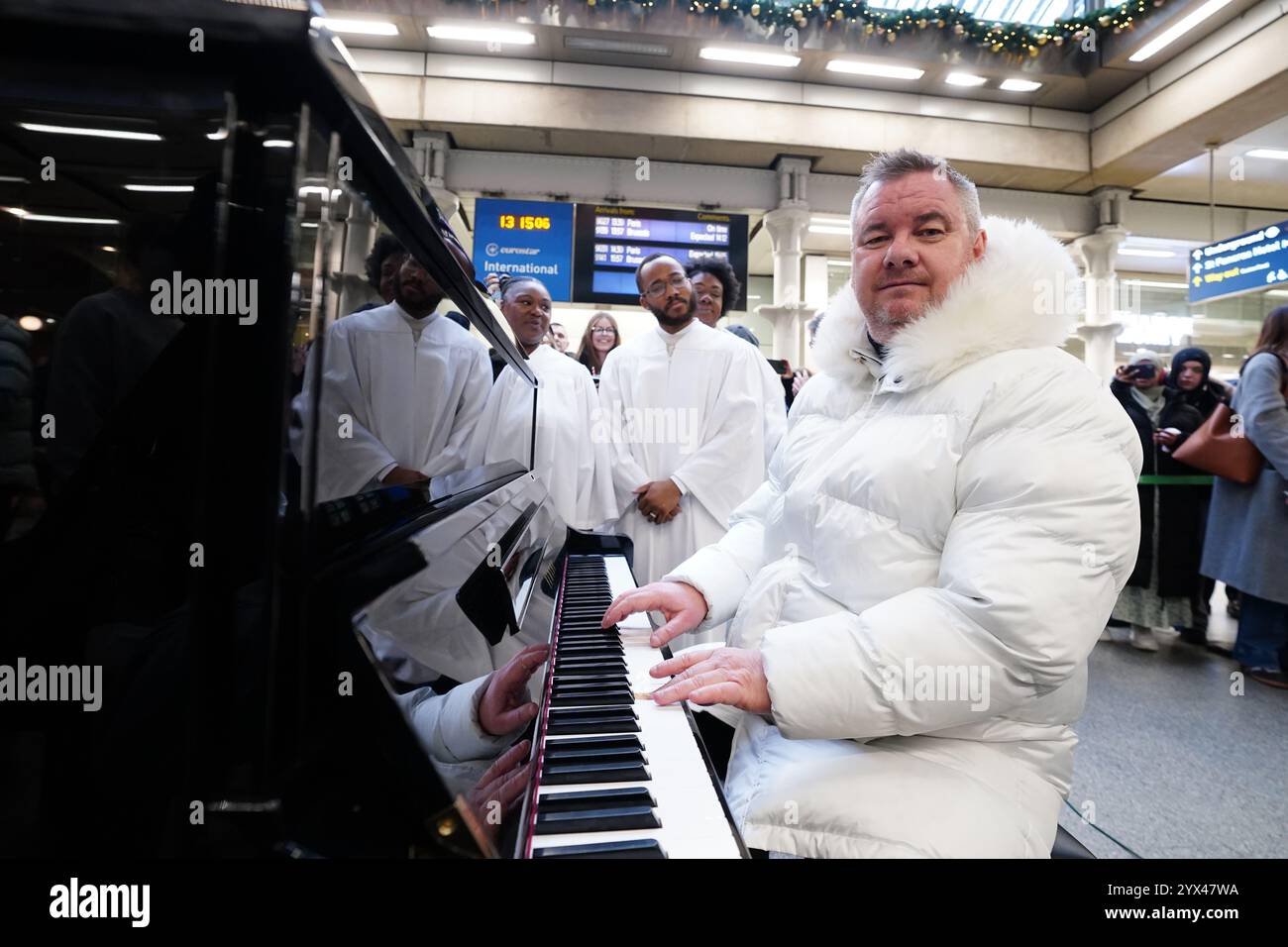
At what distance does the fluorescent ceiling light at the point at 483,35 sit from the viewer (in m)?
5.38

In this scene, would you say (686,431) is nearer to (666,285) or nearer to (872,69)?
(666,285)

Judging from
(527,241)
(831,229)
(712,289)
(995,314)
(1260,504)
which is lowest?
(1260,504)

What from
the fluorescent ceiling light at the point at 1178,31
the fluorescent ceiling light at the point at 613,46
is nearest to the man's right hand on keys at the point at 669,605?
the fluorescent ceiling light at the point at 613,46

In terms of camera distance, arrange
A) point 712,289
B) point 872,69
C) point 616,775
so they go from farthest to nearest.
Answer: point 872,69
point 712,289
point 616,775

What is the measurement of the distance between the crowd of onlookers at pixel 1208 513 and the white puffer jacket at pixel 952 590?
2949mm

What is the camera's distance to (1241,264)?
6332 millimetres

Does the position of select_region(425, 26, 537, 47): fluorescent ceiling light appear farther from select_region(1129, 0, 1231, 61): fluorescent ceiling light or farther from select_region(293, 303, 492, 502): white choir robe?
select_region(293, 303, 492, 502): white choir robe

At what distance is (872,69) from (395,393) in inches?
266

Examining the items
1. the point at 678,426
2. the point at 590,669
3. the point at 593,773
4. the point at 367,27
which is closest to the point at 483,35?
the point at 367,27

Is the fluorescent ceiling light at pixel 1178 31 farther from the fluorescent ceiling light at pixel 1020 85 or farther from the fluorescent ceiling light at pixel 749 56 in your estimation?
the fluorescent ceiling light at pixel 749 56

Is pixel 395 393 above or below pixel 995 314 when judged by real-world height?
below

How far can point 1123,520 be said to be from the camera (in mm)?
782
